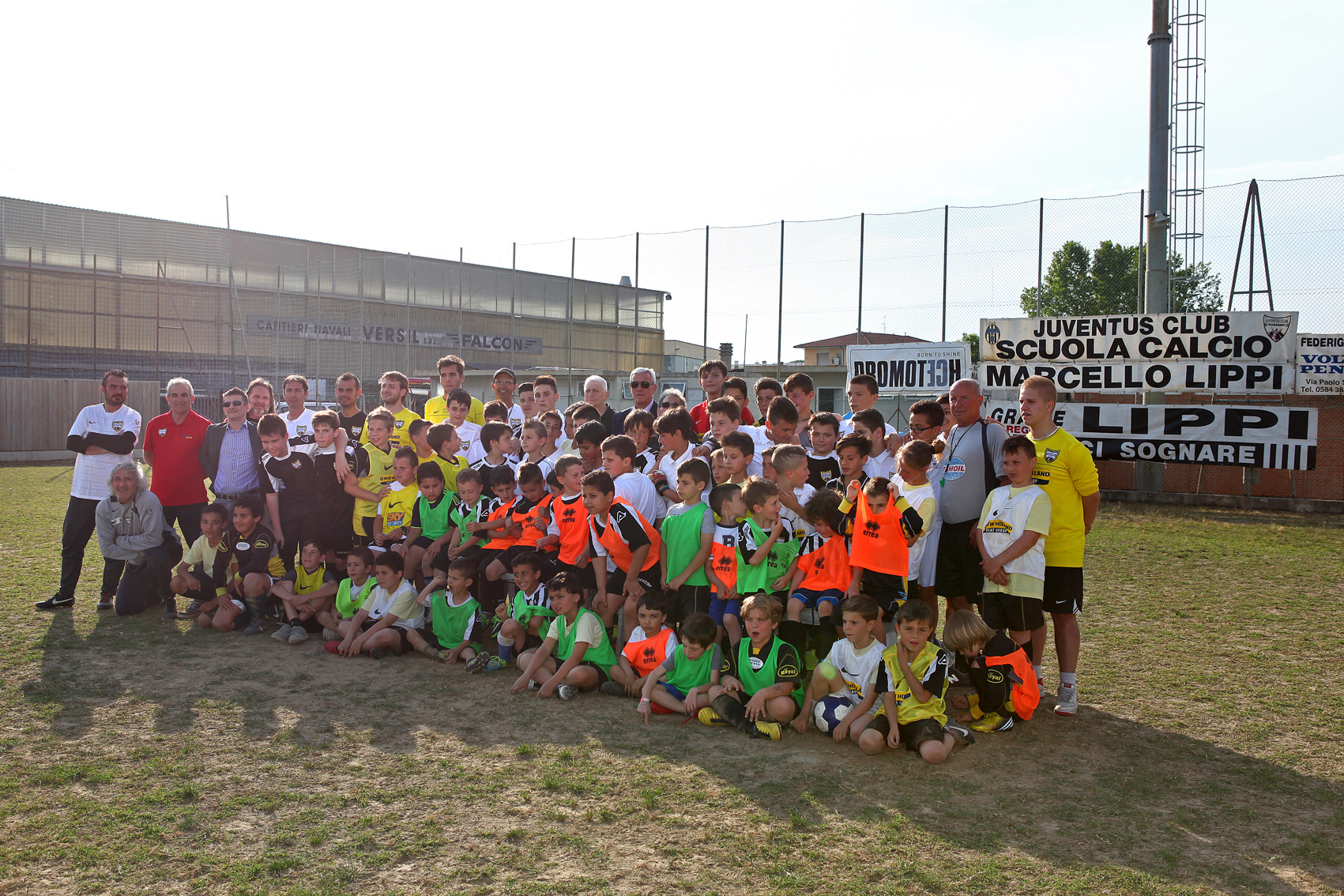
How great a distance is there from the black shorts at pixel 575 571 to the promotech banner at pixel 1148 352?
10.1 metres

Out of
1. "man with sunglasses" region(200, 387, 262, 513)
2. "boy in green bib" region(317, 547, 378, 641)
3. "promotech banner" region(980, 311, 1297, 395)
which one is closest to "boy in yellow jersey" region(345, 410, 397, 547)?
"boy in green bib" region(317, 547, 378, 641)

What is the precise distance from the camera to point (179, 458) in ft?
23.2

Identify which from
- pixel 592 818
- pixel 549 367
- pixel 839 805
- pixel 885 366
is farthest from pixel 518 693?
pixel 549 367

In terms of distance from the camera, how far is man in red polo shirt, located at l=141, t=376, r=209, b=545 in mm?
7062

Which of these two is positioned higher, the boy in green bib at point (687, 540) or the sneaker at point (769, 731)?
the boy in green bib at point (687, 540)

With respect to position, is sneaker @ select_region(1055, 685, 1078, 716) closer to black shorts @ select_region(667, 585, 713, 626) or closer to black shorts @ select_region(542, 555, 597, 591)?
black shorts @ select_region(667, 585, 713, 626)

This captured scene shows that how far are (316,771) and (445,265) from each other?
1003 inches

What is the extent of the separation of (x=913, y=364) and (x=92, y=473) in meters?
11.8

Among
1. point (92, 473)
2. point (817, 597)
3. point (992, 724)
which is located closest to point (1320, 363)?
point (992, 724)

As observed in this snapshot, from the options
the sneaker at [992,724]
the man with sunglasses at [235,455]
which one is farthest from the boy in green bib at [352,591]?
the sneaker at [992,724]

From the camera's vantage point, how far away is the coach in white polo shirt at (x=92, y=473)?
22.2 feet

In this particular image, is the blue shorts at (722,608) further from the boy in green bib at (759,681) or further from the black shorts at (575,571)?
the black shorts at (575,571)

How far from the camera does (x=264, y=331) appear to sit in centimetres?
2398

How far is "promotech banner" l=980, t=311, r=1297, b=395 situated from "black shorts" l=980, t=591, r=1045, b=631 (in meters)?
9.52
